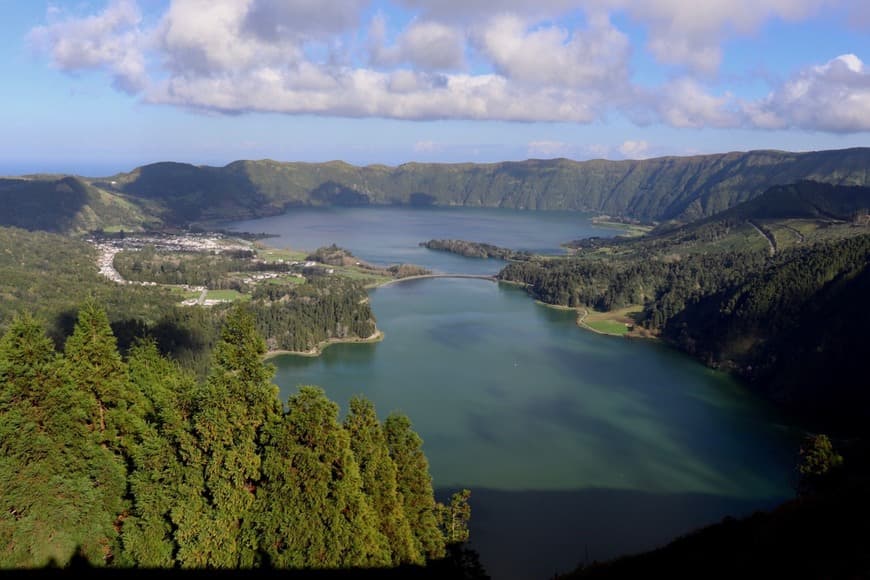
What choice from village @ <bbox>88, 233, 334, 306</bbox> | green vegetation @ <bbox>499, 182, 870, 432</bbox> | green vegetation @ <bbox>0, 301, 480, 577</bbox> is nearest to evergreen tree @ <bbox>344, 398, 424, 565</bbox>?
green vegetation @ <bbox>0, 301, 480, 577</bbox>

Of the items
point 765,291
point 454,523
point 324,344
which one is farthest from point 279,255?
point 454,523

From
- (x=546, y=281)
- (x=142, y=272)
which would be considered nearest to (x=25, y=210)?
(x=142, y=272)

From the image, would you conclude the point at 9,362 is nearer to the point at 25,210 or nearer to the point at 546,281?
the point at 546,281

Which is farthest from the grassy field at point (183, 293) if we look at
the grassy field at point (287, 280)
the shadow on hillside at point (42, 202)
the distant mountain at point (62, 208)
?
the shadow on hillside at point (42, 202)

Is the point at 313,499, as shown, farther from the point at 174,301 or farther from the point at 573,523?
the point at 174,301

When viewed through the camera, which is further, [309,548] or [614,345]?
[614,345]
